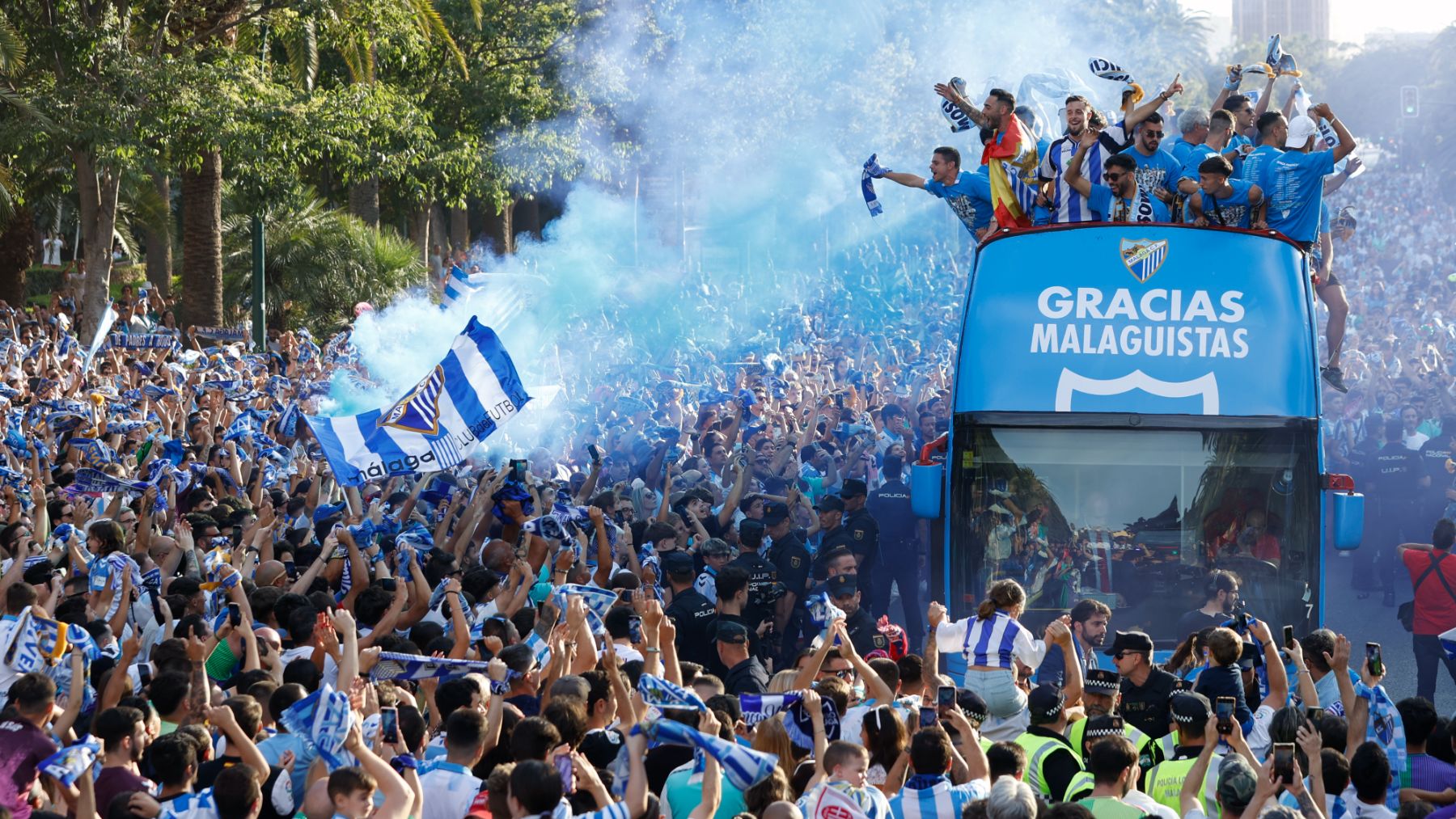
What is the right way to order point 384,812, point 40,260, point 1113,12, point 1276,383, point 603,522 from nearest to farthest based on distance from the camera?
1. point 384,812
2. point 1276,383
3. point 603,522
4. point 40,260
5. point 1113,12

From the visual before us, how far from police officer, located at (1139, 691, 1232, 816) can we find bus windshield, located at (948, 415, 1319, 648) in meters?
2.61

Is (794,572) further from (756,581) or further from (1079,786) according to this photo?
(1079,786)

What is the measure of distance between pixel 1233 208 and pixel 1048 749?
516 cm

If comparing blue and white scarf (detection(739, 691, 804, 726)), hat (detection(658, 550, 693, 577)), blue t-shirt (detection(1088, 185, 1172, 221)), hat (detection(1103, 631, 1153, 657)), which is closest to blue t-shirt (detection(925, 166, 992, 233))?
blue t-shirt (detection(1088, 185, 1172, 221))

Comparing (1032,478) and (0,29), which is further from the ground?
(0,29)

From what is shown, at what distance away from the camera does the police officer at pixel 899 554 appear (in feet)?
41.7

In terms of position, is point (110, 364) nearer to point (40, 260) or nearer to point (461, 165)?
point (461, 165)

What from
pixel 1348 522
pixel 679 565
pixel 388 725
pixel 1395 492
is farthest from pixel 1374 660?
pixel 1395 492

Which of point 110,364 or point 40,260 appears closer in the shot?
point 110,364

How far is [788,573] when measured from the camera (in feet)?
37.1

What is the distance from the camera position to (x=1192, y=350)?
9.29 m

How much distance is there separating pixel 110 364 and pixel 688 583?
11.4 metres

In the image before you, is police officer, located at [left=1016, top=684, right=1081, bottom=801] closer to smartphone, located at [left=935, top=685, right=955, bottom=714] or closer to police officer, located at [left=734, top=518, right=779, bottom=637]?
smartphone, located at [left=935, top=685, right=955, bottom=714]

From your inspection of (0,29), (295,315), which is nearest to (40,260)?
(295,315)
